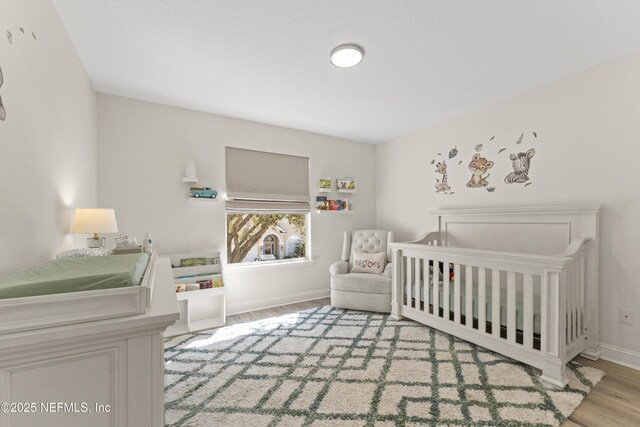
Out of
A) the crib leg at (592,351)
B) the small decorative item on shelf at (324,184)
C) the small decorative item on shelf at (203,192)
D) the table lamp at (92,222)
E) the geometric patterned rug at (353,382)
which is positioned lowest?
the geometric patterned rug at (353,382)

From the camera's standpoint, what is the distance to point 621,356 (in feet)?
6.88

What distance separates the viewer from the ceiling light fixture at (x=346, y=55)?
1923 millimetres

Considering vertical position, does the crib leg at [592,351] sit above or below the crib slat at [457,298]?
below

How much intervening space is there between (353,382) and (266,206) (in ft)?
7.30

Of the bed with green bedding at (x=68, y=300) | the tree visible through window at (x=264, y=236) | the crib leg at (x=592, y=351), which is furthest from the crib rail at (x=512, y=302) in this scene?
the bed with green bedding at (x=68, y=300)

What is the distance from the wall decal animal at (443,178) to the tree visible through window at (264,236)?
1.79m

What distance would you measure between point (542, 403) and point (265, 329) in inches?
85.5

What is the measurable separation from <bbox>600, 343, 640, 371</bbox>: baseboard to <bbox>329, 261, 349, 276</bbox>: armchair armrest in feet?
7.73

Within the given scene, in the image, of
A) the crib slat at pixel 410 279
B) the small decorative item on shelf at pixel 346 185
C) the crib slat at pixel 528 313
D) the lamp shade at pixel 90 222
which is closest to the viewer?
the lamp shade at pixel 90 222

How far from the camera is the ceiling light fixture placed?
192 centimetres

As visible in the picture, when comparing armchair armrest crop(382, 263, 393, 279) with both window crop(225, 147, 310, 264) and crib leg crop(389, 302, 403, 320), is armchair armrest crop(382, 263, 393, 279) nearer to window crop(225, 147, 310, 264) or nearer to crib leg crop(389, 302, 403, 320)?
crib leg crop(389, 302, 403, 320)

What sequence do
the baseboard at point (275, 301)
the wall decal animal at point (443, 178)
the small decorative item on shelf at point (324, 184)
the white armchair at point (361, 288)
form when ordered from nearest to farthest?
the white armchair at point (361, 288), the baseboard at point (275, 301), the wall decal animal at point (443, 178), the small decorative item on shelf at point (324, 184)

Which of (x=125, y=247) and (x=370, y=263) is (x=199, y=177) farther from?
(x=370, y=263)

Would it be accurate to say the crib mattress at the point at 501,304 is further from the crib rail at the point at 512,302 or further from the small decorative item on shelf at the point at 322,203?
the small decorative item on shelf at the point at 322,203
